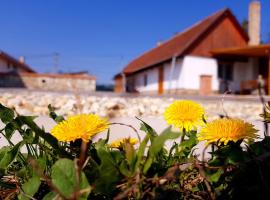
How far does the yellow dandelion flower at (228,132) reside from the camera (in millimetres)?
590

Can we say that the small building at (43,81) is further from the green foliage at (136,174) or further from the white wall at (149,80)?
the green foliage at (136,174)

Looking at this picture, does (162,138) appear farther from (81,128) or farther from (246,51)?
(246,51)

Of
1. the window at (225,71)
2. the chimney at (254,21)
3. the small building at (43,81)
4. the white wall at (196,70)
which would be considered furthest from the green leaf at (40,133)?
the chimney at (254,21)

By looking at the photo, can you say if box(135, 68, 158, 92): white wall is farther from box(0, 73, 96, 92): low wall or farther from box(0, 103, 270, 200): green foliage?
box(0, 103, 270, 200): green foliage

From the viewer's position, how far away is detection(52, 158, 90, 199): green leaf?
0.49m

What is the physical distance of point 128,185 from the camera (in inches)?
20.3

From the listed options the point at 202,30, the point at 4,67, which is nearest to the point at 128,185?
the point at 202,30

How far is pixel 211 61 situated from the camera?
840 inches

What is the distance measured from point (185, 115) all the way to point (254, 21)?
23354mm

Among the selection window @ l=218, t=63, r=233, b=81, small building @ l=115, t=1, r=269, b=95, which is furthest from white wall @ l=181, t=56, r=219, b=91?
window @ l=218, t=63, r=233, b=81

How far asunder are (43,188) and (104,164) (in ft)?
0.63

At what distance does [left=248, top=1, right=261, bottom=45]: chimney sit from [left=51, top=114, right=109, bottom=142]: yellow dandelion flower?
23.0m

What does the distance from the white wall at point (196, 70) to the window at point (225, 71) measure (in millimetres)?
541

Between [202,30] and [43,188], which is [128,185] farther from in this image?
[202,30]
